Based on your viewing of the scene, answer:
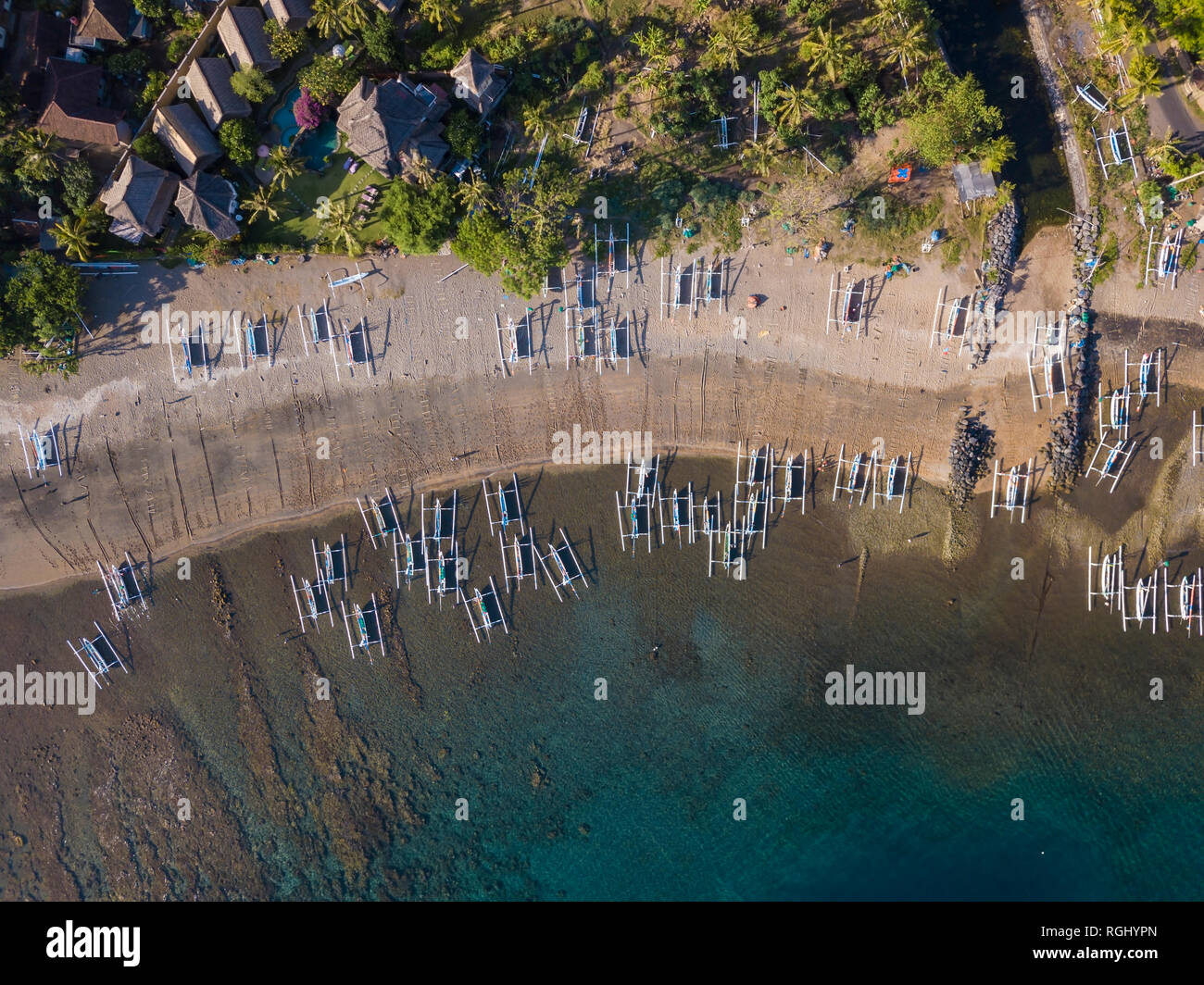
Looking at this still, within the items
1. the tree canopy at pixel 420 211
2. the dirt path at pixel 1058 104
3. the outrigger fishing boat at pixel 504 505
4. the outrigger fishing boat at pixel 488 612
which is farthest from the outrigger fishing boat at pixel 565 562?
the dirt path at pixel 1058 104

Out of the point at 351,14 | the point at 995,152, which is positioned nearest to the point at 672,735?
the point at 995,152

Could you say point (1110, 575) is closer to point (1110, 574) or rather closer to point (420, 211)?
point (1110, 574)

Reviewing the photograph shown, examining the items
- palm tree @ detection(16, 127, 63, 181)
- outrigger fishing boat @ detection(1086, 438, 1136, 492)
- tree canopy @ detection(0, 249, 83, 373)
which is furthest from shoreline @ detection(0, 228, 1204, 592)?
palm tree @ detection(16, 127, 63, 181)

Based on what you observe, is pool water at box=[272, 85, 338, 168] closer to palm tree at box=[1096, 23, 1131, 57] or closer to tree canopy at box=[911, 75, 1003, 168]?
tree canopy at box=[911, 75, 1003, 168]

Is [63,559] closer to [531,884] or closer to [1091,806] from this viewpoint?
[531,884]

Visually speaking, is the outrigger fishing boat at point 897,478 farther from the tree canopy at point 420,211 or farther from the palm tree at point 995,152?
the tree canopy at point 420,211

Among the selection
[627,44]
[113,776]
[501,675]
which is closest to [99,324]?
[113,776]
